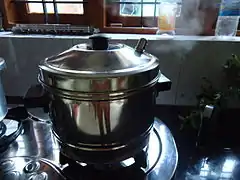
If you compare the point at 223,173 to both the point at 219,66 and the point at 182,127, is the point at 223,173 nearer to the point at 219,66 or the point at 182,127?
the point at 182,127

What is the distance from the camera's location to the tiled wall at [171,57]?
0.90 metres

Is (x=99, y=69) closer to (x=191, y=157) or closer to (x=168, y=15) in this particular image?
(x=191, y=157)

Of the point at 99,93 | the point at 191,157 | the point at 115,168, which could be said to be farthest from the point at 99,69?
the point at 191,157

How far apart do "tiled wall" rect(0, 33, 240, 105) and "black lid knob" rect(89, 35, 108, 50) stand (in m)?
0.39

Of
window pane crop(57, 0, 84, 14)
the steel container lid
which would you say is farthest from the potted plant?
window pane crop(57, 0, 84, 14)

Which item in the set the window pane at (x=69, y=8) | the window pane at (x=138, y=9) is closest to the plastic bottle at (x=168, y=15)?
the window pane at (x=138, y=9)

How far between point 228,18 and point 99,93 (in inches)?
31.9

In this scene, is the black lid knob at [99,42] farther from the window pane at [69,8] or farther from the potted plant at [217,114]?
the window pane at [69,8]

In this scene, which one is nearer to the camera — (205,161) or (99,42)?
(99,42)

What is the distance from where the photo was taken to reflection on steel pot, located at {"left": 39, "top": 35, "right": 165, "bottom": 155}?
0.45m

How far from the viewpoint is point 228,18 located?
959mm

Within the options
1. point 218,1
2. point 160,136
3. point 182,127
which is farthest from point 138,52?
point 218,1

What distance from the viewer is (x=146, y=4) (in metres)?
1.07

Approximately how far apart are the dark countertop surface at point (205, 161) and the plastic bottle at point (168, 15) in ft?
1.54
